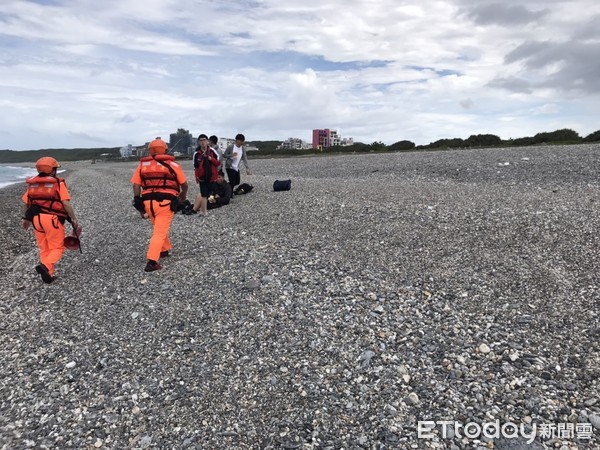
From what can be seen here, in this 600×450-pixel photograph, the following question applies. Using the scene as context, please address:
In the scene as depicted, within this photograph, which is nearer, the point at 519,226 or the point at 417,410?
the point at 417,410

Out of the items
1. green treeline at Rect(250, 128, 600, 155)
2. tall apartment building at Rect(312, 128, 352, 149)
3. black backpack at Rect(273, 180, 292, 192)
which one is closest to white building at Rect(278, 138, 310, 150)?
tall apartment building at Rect(312, 128, 352, 149)

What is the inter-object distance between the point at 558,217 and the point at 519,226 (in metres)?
1.16

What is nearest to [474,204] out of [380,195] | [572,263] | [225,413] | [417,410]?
[380,195]

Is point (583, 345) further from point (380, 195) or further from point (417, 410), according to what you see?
point (380, 195)

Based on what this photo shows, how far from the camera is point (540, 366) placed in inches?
183

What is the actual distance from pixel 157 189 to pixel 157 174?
10.7 inches

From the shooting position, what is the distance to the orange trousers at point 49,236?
25.4 feet

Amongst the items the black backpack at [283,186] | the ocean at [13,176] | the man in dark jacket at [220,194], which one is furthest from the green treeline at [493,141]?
the ocean at [13,176]

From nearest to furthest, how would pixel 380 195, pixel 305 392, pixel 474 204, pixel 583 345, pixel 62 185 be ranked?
pixel 305 392
pixel 583 345
pixel 62 185
pixel 474 204
pixel 380 195

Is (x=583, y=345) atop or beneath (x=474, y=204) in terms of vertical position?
beneath

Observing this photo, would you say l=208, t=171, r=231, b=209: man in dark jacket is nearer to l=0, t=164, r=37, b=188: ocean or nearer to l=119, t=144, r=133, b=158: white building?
l=0, t=164, r=37, b=188: ocean

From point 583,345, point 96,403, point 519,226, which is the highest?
point 519,226

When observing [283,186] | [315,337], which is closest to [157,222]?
[315,337]

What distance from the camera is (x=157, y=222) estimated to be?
803 centimetres
